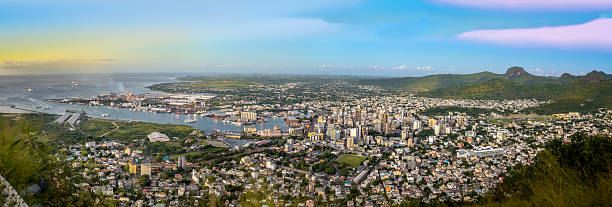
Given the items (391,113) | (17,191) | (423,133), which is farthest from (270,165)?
(391,113)

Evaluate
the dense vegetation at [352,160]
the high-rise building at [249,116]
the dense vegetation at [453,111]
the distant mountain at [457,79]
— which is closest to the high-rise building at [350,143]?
the dense vegetation at [352,160]

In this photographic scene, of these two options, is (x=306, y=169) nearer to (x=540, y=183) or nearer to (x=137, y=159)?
(x=137, y=159)

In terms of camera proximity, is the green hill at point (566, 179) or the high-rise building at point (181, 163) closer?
the green hill at point (566, 179)

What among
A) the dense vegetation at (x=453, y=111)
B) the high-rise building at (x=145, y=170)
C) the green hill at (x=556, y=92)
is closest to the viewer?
the high-rise building at (x=145, y=170)

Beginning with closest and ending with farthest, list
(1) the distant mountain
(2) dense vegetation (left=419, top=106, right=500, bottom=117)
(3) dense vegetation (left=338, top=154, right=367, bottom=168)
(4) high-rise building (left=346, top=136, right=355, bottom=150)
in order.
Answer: (3) dense vegetation (left=338, top=154, right=367, bottom=168) < (4) high-rise building (left=346, top=136, right=355, bottom=150) < (2) dense vegetation (left=419, top=106, right=500, bottom=117) < (1) the distant mountain

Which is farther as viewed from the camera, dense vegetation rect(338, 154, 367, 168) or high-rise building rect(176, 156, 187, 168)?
dense vegetation rect(338, 154, 367, 168)

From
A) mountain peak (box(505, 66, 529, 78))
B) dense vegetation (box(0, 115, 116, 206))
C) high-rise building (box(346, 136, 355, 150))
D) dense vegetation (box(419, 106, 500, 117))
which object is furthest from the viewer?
mountain peak (box(505, 66, 529, 78))

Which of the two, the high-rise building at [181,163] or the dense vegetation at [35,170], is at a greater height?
the dense vegetation at [35,170]

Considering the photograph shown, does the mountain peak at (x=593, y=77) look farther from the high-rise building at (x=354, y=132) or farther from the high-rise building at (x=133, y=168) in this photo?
the high-rise building at (x=133, y=168)

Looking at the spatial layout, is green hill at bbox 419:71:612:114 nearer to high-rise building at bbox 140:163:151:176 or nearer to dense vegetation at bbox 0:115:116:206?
high-rise building at bbox 140:163:151:176

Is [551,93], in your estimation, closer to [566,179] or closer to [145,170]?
[566,179]

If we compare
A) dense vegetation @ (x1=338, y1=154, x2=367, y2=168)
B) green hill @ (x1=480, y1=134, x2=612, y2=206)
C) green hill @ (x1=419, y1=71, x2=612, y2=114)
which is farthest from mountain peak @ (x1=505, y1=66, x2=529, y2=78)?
green hill @ (x1=480, y1=134, x2=612, y2=206)
